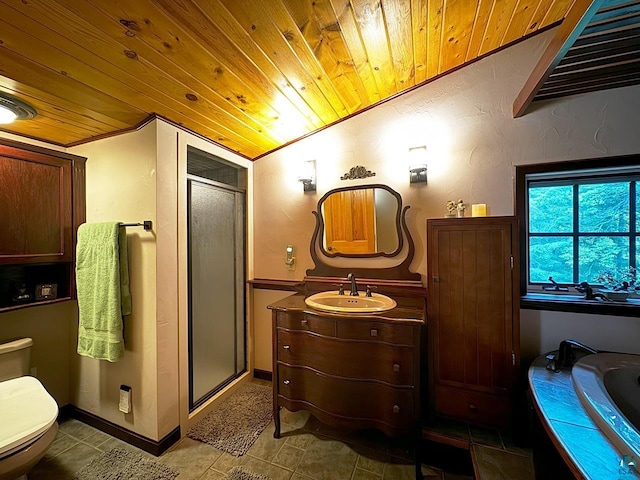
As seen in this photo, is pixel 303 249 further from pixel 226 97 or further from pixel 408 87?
pixel 408 87

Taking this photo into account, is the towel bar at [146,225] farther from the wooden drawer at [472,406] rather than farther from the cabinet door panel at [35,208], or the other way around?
the wooden drawer at [472,406]

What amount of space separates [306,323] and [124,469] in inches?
51.4

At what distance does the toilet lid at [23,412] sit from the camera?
3.59 ft

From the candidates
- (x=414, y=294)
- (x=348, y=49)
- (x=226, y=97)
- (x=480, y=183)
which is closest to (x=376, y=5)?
(x=348, y=49)

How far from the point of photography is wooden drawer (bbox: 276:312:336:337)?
153 centimetres

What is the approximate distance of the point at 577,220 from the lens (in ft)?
5.61

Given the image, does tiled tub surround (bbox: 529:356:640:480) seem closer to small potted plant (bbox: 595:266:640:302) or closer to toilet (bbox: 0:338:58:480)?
small potted plant (bbox: 595:266:640:302)

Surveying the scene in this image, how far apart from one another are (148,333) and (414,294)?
5.76 ft

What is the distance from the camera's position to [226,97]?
5.15ft

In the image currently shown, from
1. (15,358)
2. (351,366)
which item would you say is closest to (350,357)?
(351,366)

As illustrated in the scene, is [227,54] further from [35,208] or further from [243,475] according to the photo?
[243,475]

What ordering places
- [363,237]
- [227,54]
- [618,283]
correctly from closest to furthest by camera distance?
[227,54] < [618,283] < [363,237]

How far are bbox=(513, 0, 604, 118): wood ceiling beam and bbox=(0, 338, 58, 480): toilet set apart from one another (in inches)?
111

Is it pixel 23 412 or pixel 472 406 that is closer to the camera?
pixel 23 412
